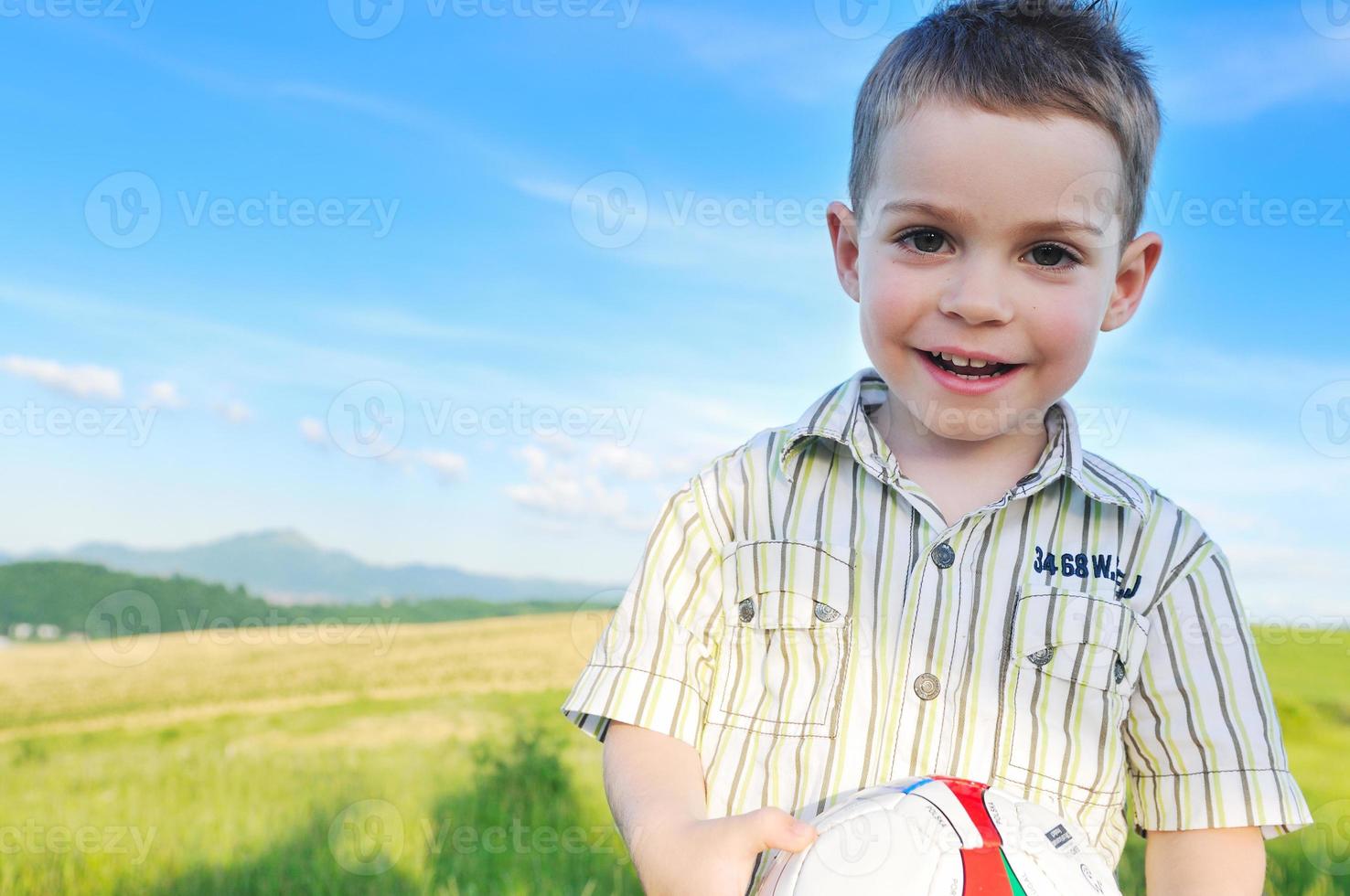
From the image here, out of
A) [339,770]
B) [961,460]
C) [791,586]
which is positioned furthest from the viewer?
[339,770]

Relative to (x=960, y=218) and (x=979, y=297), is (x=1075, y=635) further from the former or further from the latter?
(x=960, y=218)

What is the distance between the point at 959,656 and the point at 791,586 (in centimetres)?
33

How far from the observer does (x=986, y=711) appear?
1.98m

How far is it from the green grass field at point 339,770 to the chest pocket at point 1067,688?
6.67 feet

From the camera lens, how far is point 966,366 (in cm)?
202

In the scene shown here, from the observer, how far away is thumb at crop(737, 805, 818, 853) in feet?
5.33

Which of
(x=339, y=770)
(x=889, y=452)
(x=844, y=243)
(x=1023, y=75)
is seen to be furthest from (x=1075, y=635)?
(x=339, y=770)

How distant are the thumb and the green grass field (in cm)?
214

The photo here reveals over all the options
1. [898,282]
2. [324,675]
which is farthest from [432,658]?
[898,282]

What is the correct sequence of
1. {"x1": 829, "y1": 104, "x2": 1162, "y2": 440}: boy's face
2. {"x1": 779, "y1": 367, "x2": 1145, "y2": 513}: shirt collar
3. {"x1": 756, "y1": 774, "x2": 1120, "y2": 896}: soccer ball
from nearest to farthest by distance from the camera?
{"x1": 756, "y1": 774, "x2": 1120, "y2": 896}: soccer ball → {"x1": 829, "y1": 104, "x2": 1162, "y2": 440}: boy's face → {"x1": 779, "y1": 367, "x2": 1145, "y2": 513}: shirt collar

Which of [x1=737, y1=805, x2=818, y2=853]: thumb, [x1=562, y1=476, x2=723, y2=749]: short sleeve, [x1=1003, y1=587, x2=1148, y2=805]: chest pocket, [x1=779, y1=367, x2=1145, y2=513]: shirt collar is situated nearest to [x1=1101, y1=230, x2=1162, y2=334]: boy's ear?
[x1=779, y1=367, x2=1145, y2=513]: shirt collar

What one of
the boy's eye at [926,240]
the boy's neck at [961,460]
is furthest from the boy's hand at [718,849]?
the boy's eye at [926,240]

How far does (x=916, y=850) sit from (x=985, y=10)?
64.7 inches

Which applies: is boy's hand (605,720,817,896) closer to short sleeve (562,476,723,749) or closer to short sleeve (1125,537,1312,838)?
short sleeve (562,476,723,749)
